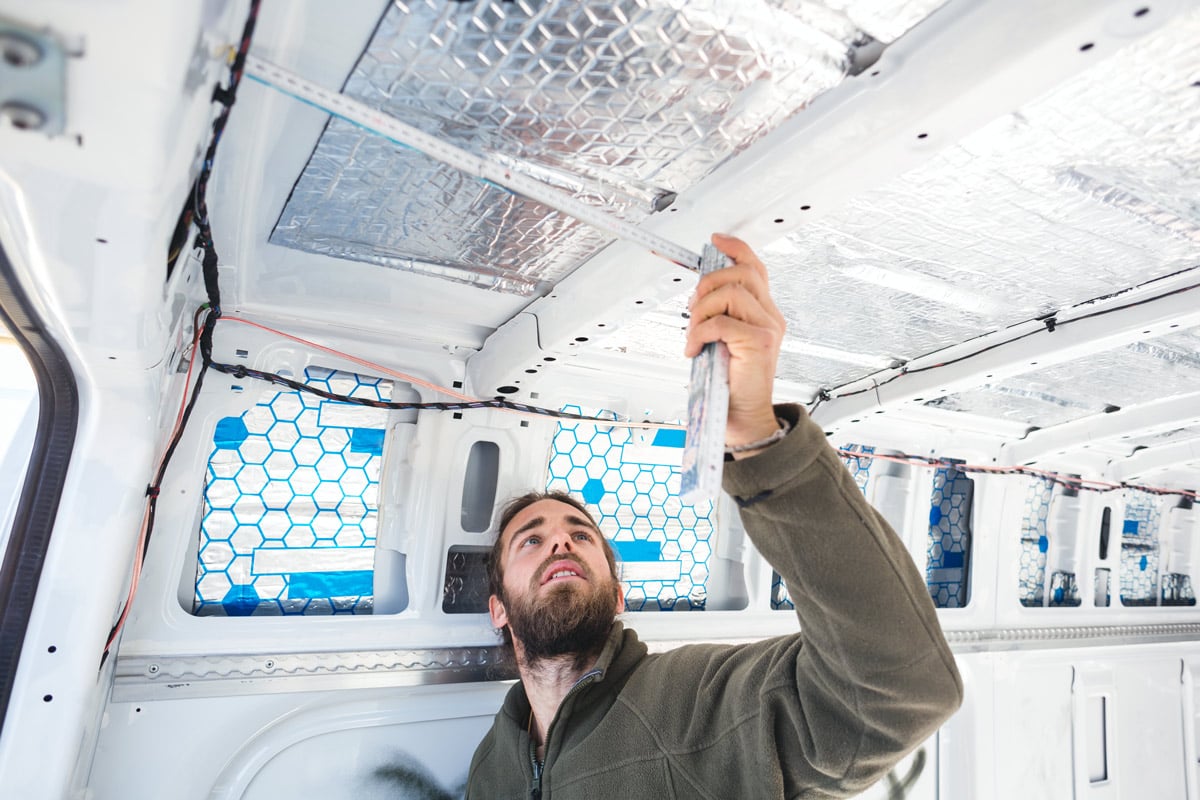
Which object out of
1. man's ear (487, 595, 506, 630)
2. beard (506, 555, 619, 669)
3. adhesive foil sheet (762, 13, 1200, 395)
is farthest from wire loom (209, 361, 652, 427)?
adhesive foil sheet (762, 13, 1200, 395)

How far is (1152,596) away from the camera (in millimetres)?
4980

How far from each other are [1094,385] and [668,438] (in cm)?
179

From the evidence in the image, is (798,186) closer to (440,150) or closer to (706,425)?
(706,425)

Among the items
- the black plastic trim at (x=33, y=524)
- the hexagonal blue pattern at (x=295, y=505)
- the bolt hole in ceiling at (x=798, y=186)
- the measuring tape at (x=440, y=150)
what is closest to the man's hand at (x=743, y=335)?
the measuring tape at (x=440, y=150)

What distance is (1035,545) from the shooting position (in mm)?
4328

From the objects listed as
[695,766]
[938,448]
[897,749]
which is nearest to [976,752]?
[938,448]

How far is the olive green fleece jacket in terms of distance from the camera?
1.26 m

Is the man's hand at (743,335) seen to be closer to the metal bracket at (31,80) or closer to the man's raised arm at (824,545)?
the man's raised arm at (824,545)

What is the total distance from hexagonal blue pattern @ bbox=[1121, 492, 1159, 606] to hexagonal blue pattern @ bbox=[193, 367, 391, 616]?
4.73 m

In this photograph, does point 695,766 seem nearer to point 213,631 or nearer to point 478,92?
point 213,631

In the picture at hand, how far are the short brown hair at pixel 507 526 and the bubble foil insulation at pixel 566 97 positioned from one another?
3.64ft

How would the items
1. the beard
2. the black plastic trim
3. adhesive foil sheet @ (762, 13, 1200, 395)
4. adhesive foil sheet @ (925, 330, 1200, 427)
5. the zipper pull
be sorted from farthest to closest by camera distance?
1. adhesive foil sheet @ (925, 330, 1200, 427)
2. the beard
3. the zipper pull
4. the black plastic trim
5. adhesive foil sheet @ (762, 13, 1200, 395)

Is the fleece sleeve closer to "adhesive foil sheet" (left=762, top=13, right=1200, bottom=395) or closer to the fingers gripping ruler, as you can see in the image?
the fingers gripping ruler

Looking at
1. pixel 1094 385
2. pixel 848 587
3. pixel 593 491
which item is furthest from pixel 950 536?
pixel 848 587
